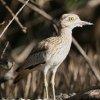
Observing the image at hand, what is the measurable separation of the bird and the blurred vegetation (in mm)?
870

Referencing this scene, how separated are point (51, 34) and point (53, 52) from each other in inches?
164

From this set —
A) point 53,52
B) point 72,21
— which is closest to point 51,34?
point 72,21

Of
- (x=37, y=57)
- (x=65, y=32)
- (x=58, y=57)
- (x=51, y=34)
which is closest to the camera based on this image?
Result: (x=58, y=57)

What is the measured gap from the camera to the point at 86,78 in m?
11.1

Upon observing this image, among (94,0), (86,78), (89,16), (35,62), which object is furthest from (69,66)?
(35,62)

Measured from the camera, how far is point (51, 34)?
1243cm

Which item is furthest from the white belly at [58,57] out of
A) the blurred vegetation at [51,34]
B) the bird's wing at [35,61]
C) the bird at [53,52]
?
the blurred vegetation at [51,34]

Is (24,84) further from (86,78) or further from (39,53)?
(39,53)

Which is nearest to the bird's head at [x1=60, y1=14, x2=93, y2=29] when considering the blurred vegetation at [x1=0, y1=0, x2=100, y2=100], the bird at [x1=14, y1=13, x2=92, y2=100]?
the bird at [x1=14, y1=13, x2=92, y2=100]

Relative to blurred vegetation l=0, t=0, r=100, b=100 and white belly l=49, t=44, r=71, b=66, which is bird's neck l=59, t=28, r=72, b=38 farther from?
blurred vegetation l=0, t=0, r=100, b=100

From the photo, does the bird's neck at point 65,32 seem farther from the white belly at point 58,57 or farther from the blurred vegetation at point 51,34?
the blurred vegetation at point 51,34

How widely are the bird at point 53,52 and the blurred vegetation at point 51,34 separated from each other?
870 millimetres

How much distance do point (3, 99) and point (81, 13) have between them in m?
4.41

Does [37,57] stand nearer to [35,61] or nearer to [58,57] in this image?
[35,61]
